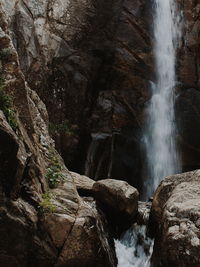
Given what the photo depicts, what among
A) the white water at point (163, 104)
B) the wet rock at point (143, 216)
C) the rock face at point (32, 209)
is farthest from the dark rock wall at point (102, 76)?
the rock face at point (32, 209)

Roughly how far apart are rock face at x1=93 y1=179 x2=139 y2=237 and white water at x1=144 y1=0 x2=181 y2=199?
583cm

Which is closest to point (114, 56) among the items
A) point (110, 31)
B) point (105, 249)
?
point (110, 31)

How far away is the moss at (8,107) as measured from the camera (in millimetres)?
6973

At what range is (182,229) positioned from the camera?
20.8 feet

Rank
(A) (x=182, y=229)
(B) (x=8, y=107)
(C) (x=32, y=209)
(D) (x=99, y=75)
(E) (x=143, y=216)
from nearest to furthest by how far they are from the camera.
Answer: (A) (x=182, y=229) < (C) (x=32, y=209) < (B) (x=8, y=107) < (E) (x=143, y=216) < (D) (x=99, y=75)

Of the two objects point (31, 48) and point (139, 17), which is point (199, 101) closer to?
point (139, 17)

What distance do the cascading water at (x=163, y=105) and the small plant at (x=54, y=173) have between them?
7.17 metres

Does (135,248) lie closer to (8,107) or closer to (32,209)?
(32,209)

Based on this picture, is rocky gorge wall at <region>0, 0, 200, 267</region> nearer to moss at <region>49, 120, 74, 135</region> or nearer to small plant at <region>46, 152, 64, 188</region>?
moss at <region>49, 120, 74, 135</region>

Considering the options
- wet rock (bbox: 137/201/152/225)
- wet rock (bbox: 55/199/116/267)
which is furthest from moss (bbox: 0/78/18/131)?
wet rock (bbox: 137/201/152/225)

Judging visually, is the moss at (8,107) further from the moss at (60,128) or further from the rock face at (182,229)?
the moss at (60,128)

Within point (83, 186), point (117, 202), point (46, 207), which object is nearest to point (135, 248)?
point (117, 202)

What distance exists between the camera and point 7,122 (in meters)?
6.78

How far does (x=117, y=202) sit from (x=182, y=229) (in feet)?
9.29
